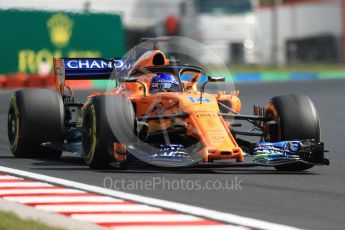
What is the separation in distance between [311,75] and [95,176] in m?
32.2

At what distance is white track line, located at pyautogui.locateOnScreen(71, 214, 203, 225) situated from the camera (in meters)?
6.75

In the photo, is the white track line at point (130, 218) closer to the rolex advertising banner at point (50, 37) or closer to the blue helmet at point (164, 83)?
the blue helmet at point (164, 83)

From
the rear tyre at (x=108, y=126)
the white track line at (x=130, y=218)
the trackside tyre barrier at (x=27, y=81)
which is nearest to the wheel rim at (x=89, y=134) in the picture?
the rear tyre at (x=108, y=126)

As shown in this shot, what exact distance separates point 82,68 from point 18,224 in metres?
5.86

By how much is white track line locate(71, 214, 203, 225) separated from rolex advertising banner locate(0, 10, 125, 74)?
82.3 feet

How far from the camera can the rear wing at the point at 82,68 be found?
12.2m

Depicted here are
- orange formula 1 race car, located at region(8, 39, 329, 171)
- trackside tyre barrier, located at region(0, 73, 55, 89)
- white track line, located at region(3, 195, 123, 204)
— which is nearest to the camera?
white track line, located at region(3, 195, 123, 204)

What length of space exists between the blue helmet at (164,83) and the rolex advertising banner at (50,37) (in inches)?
843

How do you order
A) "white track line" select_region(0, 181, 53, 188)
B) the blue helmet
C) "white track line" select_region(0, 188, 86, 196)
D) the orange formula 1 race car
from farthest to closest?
the blue helmet, the orange formula 1 race car, "white track line" select_region(0, 181, 53, 188), "white track line" select_region(0, 188, 86, 196)

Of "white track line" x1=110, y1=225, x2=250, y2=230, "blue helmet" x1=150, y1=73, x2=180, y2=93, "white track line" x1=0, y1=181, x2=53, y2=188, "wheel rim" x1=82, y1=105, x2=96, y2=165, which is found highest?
"blue helmet" x1=150, y1=73, x2=180, y2=93

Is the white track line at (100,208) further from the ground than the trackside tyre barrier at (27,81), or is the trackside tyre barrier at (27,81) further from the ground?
the trackside tyre barrier at (27,81)

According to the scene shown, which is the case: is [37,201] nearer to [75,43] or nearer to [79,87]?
[79,87]

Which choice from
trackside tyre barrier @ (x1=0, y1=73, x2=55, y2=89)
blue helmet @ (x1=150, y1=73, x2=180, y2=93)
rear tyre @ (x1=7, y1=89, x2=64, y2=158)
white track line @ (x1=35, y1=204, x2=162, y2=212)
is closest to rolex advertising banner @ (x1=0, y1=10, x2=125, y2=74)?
trackside tyre barrier @ (x1=0, y1=73, x2=55, y2=89)

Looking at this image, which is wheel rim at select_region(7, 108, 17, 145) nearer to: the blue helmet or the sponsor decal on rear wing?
the sponsor decal on rear wing
